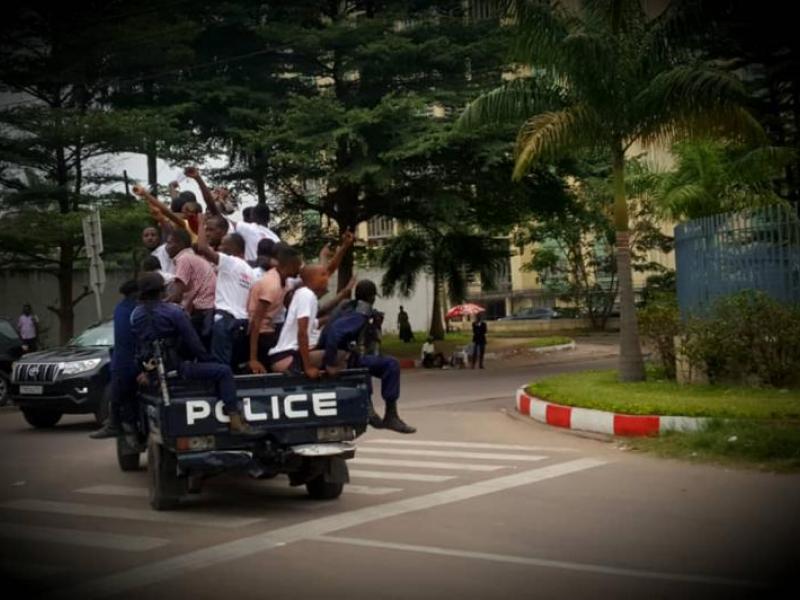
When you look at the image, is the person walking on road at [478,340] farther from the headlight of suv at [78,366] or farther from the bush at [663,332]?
the headlight of suv at [78,366]

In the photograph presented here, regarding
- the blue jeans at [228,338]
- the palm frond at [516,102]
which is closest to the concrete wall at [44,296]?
the palm frond at [516,102]

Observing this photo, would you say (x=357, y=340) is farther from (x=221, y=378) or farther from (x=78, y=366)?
(x=78, y=366)

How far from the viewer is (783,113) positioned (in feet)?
86.2

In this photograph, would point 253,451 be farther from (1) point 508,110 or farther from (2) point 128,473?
(1) point 508,110

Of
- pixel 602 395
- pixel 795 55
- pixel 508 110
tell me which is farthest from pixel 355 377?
pixel 795 55

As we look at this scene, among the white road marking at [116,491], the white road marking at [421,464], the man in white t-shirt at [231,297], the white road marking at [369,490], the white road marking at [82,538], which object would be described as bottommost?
the white road marking at [421,464]

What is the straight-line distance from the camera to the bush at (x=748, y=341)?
13680mm

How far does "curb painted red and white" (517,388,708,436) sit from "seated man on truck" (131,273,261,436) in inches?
220

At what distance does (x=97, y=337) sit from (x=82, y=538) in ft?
29.1

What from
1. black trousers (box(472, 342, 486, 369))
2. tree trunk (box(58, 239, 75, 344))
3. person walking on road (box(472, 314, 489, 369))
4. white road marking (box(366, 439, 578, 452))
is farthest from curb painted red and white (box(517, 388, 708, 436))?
tree trunk (box(58, 239, 75, 344))

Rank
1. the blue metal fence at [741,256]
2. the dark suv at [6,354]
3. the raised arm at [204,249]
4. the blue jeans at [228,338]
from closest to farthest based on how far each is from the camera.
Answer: the blue jeans at [228,338], the raised arm at [204,249], the blue metal fence at [741,256], the dark suv at [6,354]

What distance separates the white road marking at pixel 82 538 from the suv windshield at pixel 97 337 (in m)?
7.92

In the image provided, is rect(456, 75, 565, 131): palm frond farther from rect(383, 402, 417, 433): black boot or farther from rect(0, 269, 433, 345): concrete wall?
rect(0, 269, 433, 345): concrete wall

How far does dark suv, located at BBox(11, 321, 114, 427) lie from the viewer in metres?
14.7
